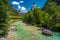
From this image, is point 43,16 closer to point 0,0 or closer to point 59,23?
point 59,23

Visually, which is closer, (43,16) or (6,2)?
(6,2)

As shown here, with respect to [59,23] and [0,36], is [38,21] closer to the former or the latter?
[59,23]

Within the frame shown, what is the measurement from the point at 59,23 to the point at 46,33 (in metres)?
17.6

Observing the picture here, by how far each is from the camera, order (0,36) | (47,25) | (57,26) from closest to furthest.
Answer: (0,36) < (57,26) < (47,25)

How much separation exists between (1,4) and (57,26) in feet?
102

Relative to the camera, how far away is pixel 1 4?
169 feet

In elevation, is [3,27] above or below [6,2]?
below

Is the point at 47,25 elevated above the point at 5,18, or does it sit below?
below

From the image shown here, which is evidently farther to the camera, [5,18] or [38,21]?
[38,21]

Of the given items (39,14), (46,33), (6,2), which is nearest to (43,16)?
(39,14)

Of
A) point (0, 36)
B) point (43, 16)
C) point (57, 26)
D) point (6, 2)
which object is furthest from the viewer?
point (43, 16)

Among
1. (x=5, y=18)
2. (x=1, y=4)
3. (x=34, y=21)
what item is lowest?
(x=34, y=21)

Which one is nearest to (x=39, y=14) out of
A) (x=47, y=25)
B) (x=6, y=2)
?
(x=47, y=25)

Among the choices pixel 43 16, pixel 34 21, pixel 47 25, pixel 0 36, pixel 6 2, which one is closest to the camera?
pixel 0 36
